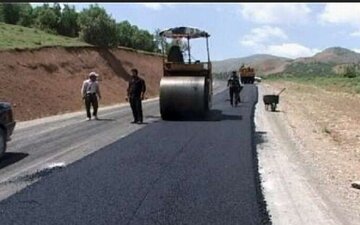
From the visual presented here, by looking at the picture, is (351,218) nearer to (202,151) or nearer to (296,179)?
(296,179)

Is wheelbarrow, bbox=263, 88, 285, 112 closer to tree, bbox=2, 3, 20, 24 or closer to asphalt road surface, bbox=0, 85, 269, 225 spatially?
asphalt road surface, bbox=0, 85, 269, 225

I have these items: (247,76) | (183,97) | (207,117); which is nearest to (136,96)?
(183,97)

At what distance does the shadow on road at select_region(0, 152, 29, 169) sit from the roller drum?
7226 millimetres

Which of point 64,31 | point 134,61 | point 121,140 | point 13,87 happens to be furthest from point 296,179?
point 64,31

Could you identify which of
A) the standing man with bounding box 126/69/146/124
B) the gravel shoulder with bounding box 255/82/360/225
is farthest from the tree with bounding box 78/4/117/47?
the gravel shoulder with bounding box 255/82/360/225

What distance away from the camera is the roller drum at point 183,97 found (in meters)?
18.0

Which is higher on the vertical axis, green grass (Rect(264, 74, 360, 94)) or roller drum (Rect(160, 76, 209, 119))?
roller drum (Rect(160, 76, 209, 119))

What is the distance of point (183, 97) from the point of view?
18.1m

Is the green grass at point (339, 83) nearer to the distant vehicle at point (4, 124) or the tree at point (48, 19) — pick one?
→ the tree at point (48, 19)

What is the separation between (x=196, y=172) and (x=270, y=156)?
2.75m

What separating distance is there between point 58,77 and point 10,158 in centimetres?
3369

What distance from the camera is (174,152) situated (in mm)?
11320

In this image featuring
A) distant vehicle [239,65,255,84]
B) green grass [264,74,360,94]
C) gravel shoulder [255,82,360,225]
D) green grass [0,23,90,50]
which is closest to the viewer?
gravel shoulder [255,82,360,225]

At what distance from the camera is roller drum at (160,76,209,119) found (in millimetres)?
17984
